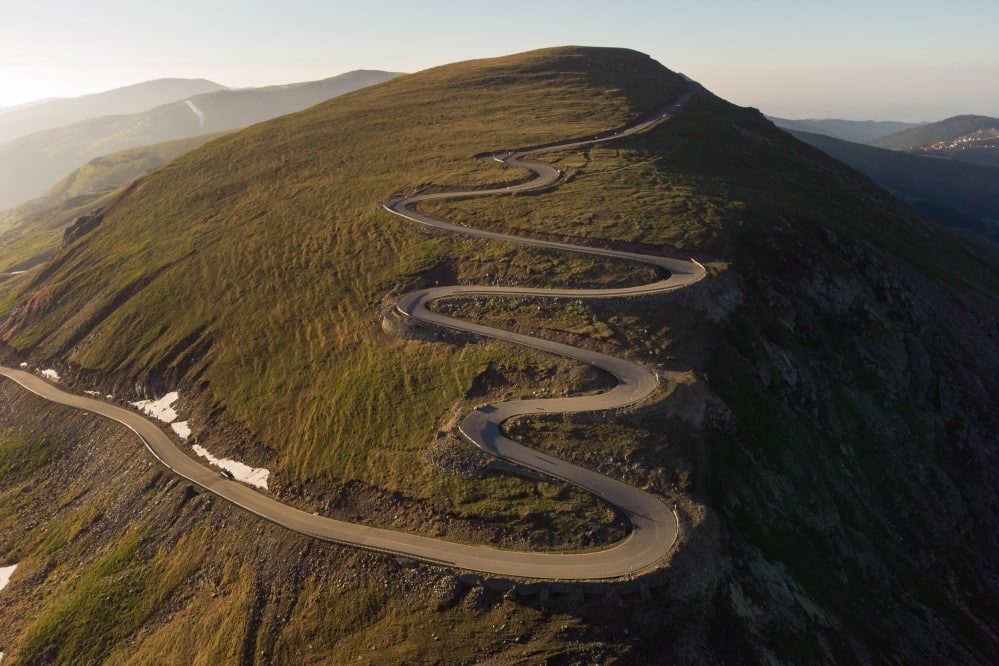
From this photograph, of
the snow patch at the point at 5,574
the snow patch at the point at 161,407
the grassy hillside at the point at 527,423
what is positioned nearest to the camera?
the grassy hillside at the point at 527,423

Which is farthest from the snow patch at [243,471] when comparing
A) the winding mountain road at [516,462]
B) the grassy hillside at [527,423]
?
the grassy hillside at [527,423]

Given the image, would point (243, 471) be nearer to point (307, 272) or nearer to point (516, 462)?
point (516, 462)

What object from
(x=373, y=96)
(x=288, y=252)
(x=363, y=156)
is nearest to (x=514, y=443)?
(x=288, y=252)

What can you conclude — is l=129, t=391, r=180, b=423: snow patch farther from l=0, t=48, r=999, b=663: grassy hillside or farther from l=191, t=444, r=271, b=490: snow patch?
l=191, t=444, r=271, b=490: snow patch

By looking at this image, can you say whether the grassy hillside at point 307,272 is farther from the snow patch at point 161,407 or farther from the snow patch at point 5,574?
the snow patch at point 5,574

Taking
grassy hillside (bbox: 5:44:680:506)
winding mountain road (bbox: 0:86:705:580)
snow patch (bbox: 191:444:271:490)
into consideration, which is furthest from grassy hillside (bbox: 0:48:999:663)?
winding mountain road (bbox: 0:86:705:580)

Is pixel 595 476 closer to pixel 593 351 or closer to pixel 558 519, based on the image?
pixel 558 519

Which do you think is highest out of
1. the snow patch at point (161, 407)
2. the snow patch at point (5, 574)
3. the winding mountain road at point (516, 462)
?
→ the winding mountain road at point (516, 462)
